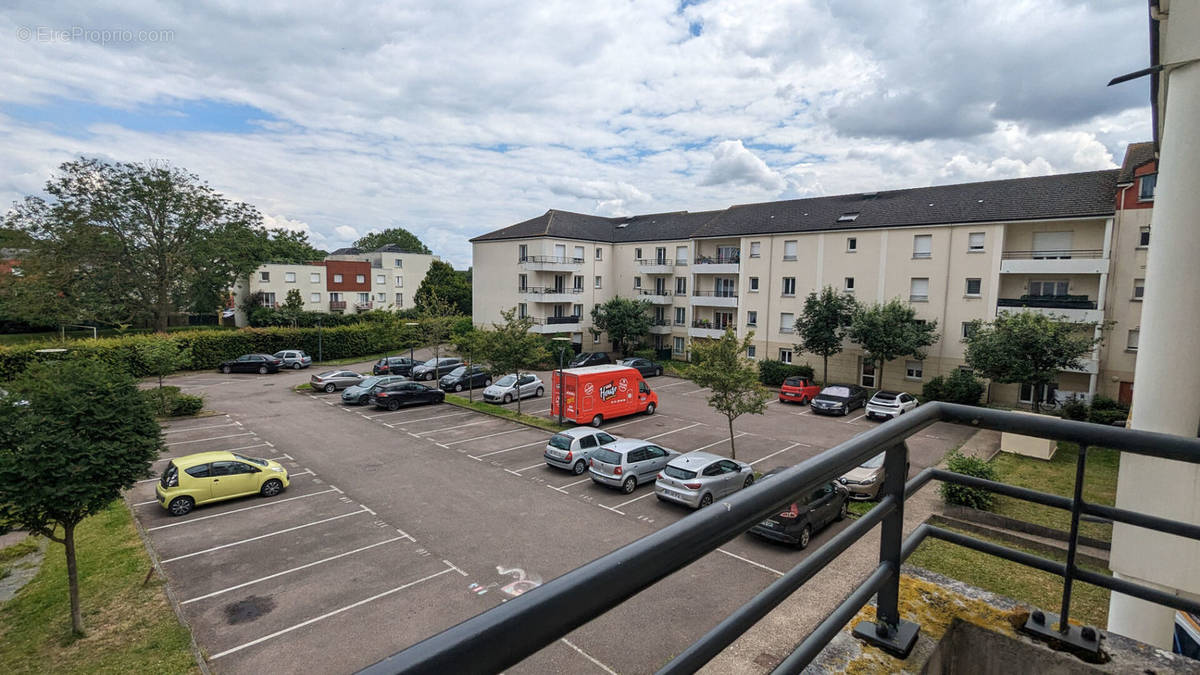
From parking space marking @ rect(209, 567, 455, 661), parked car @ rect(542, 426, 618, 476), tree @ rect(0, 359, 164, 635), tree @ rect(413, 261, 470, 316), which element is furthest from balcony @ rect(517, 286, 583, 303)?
tree @ rect(0, 359, 164, 635)

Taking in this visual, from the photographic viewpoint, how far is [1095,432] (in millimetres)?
1967

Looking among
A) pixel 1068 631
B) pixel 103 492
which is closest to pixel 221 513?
pixel 103 492

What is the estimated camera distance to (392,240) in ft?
Result: 348

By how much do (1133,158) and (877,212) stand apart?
1187 cm

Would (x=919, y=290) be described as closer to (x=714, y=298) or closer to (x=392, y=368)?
(x=714, y=298)

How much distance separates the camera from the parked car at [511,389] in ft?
99.3

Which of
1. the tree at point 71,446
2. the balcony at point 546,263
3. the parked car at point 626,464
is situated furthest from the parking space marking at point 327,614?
the balcony at point 546,263

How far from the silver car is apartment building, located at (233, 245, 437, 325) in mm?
49707

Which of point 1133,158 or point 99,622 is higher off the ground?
point 1133,158

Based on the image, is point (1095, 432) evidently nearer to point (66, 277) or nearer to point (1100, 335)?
point (1100, 335)

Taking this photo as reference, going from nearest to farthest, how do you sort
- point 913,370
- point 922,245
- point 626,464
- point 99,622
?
1. point 99,622
2. point 626,464
3. point 922,245
4. point 913,370

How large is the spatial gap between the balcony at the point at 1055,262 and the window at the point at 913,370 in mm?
6272

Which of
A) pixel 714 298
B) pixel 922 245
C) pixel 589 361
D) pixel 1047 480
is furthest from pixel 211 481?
pixel 922 245

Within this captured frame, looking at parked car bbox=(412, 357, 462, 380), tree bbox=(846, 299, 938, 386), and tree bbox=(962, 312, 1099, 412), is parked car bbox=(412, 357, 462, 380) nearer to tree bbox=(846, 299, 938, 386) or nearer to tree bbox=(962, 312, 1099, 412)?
tree bbox=(846, 299, 938, 386)
